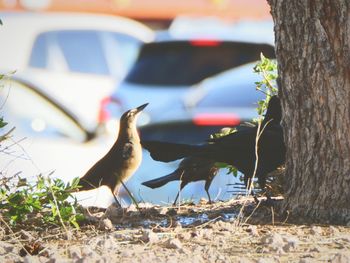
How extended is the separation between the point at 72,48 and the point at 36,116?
2.77 metres

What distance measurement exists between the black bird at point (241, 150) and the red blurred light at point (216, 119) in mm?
7749

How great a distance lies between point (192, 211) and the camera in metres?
5.59

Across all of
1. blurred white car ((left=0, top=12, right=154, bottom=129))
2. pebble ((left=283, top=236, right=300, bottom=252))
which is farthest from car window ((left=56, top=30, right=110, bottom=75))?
pebble ((left=283, top=236, right=300, bottom=252))

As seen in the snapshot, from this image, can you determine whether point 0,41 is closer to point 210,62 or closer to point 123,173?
point 210,62

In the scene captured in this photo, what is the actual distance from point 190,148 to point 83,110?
10250mm

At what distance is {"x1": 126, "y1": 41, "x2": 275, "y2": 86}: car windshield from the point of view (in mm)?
15367

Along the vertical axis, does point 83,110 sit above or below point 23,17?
below

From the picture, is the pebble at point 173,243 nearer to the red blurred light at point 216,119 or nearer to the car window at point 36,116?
the red blurred light at point 216,119

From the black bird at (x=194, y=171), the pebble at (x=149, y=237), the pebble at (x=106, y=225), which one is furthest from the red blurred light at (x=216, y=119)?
the pebble at (x=149, y=237)

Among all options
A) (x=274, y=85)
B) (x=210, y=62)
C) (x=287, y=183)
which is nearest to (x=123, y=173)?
(x=274, y=85)

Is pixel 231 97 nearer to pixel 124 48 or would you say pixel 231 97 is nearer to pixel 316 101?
pixel 124 48

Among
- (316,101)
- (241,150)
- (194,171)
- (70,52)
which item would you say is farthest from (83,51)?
(316,101)

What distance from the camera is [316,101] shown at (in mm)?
4855

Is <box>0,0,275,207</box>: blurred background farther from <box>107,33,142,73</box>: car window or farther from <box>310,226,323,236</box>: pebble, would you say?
<box>310,226,323,236</box>: pebble
